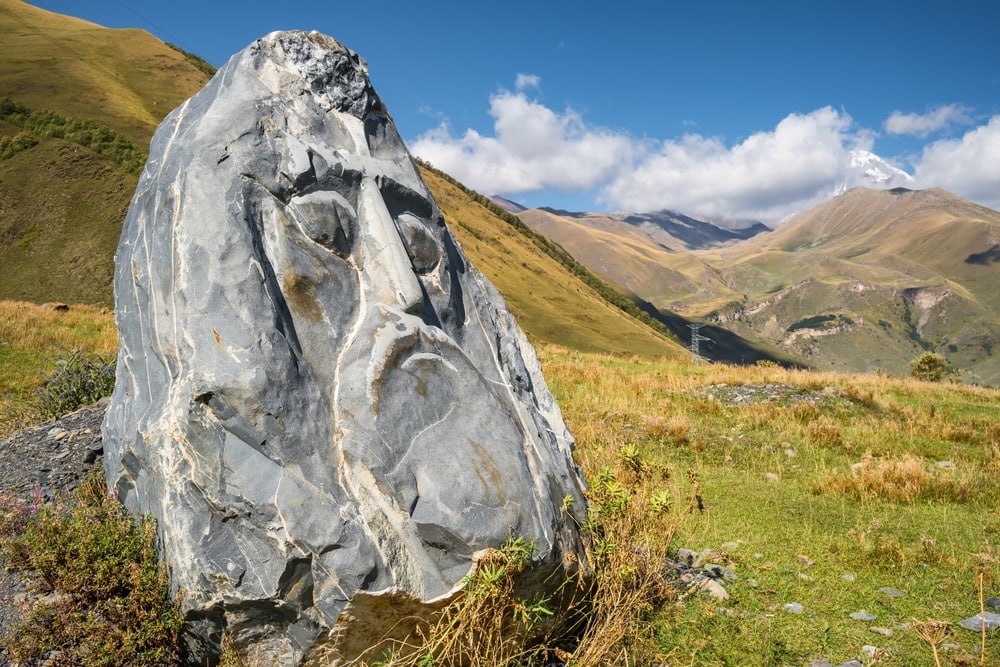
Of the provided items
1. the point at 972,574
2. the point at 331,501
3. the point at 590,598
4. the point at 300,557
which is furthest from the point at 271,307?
the point at 972,574

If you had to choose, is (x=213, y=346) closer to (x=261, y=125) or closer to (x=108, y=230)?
(x=261, y=125)

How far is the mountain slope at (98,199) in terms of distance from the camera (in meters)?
46.0

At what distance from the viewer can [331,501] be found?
4.57 meters

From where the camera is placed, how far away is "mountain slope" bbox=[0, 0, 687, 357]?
46.0 metres

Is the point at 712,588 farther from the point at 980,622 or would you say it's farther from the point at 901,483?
the point at 901,483

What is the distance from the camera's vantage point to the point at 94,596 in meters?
4.94

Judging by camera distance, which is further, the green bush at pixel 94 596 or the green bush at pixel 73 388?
the green bush at pixel 73 388

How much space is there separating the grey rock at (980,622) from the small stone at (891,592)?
1.96 ft

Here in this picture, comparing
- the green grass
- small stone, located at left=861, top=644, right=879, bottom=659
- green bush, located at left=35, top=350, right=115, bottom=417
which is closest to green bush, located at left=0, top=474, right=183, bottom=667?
the green grass

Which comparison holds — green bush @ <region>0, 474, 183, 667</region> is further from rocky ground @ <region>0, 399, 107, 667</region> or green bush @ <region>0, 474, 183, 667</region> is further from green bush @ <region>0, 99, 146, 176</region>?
green bush @ <region>0, 99, 146, 176</region>

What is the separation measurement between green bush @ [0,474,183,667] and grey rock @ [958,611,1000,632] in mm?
7149

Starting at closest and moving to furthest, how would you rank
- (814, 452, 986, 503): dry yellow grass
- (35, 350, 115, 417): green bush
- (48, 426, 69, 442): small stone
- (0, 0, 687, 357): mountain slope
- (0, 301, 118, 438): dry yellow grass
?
(48, 426, 69, 442): small stone, (814, 452, 986, 503): dry yellow grass, (35, 350, 115, 417): green bush, (0, 301, 118, 438): dry yellow grass, (0, 0, 687, 357): mountain slope

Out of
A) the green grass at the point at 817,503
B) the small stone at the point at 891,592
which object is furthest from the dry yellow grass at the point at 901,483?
the small stone at the point at 891,592

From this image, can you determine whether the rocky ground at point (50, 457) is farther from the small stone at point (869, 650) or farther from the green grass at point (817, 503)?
the small stone at point (869, 650)
